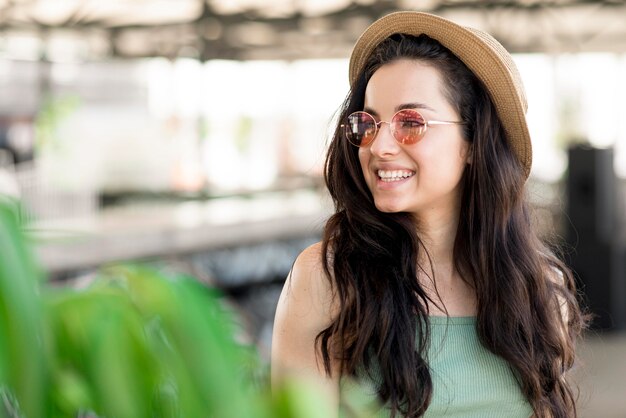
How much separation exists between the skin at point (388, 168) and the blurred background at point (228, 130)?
3.03 meters

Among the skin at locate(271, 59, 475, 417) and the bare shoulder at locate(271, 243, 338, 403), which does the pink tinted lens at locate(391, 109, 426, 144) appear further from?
the bare shoulder at locate(271, 243, 338, 403)

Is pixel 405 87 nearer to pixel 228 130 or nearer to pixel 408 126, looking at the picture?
pixel 408 126

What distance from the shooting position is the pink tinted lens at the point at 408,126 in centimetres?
152

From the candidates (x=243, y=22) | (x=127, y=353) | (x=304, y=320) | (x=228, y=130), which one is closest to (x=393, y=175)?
(x=304, y=320)

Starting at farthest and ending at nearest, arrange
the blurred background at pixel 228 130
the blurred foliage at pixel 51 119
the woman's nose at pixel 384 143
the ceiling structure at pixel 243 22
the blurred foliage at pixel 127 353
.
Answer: the ceiling structure at pixel 243 22 < the blurred foliage at pixel 51 119 < the blurred background at pixel 228 130 < the woman's nose at pixel 384 143 < the blurred foliage at pixel 127 353

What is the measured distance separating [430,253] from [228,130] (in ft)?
41.6

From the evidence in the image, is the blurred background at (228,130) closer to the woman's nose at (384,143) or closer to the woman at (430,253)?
the woman at (430,253)

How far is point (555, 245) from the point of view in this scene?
2.06m

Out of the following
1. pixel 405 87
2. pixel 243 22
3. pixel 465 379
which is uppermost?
pixel 243 22

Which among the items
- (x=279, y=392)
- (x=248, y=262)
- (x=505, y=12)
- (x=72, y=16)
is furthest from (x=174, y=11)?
(x=279, y=392)

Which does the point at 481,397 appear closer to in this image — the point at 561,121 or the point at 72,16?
the point at 72,16

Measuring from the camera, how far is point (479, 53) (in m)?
1.63

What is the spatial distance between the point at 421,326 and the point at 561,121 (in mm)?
17152

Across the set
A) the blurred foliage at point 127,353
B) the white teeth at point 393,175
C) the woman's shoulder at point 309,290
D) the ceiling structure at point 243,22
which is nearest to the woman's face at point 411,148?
the white teeth at point 393,175
